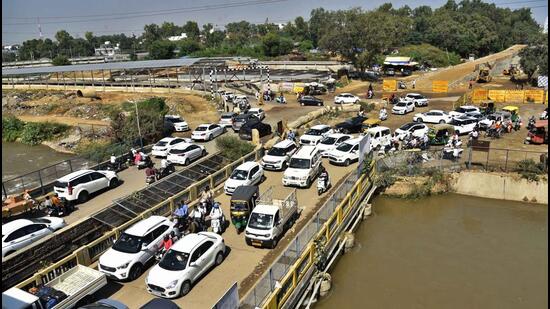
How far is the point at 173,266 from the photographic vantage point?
51.8ft

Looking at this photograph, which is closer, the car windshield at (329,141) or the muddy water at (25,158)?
the car windshield at (329,141)

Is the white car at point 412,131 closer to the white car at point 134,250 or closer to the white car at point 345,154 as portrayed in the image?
the white car at point 345,154

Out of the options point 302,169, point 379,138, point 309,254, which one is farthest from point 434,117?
point 309,254

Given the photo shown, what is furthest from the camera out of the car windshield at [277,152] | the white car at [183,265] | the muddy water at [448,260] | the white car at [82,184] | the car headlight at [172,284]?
the car windshield at [277,152]

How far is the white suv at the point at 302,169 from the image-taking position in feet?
81.3

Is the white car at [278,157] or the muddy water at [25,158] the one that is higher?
the white car at [278,157]

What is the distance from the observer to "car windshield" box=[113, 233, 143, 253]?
17203mm

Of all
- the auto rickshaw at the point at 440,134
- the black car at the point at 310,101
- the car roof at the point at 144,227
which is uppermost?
the black car at the point at 310,101

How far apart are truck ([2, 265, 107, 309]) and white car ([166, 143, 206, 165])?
14.5m

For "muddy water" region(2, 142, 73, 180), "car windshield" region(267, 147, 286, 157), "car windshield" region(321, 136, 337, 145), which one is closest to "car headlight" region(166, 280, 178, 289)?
"car windshield" region(267, 147, 286, 157)

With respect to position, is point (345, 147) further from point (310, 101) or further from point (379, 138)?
point (310, 101)

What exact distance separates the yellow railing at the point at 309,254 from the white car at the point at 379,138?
7.20 metres

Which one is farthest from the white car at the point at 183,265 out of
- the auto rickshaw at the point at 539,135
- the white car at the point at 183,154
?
the auto rickshaw at the point at 539,135

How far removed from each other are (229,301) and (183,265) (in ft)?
12.6
